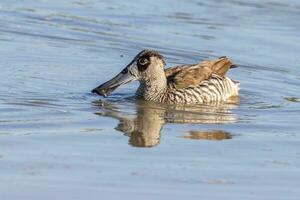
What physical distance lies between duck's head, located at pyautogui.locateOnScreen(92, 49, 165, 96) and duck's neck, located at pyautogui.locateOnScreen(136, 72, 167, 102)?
5 centimetres

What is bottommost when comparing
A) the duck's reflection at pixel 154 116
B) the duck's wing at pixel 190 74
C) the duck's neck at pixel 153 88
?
the duck's reflection at pixel 154 116

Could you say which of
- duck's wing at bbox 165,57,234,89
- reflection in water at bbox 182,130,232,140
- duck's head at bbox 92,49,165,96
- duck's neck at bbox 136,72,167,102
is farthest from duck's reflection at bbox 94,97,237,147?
duck's wing at bbox 165,57,234,89

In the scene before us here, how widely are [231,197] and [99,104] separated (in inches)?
223

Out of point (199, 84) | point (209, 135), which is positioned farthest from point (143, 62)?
point (209, 135)

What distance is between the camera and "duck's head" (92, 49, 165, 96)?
50.8ft

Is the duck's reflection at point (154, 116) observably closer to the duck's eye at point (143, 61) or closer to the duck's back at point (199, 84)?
the duck's back at point (199, 84)

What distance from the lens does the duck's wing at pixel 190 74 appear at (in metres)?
15.8

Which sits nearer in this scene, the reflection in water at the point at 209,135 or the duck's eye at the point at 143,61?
the reflection in water at the point at 209,135

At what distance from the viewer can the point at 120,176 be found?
1030cm

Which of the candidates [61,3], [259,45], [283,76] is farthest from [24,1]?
[283,76]

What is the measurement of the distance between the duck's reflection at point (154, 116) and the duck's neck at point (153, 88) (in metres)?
0.16

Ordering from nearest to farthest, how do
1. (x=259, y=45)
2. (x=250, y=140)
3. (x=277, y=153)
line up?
1. (x=277, y=153)
2. (x=250, y=140)
3. (x=259, y=45)

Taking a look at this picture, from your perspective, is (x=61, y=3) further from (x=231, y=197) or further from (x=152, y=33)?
(x=231, y=197)

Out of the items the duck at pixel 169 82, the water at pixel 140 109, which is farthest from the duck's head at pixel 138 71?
the water at pixel 140 109
